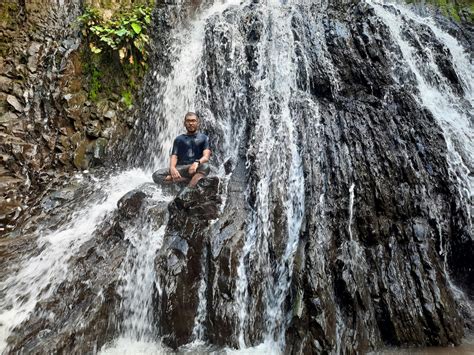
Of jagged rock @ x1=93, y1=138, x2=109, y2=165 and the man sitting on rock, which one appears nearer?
the man sitting on rock

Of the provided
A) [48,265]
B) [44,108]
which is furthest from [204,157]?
[44,108]

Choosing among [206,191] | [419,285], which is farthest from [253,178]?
[419,285]

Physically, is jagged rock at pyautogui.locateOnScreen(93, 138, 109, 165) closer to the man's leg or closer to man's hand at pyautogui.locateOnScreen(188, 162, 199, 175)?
the man's leg

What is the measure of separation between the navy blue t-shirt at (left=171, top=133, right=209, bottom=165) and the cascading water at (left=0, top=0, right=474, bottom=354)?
0.74 metres

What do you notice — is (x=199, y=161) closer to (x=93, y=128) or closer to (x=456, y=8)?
(x=93, y=128)

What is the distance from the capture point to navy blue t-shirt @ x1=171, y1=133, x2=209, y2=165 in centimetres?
656

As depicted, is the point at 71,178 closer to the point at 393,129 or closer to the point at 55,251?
the point at 55,251

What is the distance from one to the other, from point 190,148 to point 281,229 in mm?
2426

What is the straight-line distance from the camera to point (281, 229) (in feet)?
18.0

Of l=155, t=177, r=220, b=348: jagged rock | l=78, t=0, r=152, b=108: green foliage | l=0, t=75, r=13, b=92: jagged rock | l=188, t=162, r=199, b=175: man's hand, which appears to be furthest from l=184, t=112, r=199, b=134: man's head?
l=0, t=75, r=13, b=92: jagged rock

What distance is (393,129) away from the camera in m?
6.85

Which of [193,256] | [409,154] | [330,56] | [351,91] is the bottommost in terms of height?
[193,256]

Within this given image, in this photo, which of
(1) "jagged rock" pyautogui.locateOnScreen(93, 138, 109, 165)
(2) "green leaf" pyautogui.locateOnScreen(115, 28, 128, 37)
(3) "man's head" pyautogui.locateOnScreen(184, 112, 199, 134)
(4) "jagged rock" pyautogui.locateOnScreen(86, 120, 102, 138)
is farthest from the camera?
(2) "green leaf" pyautogui.locateOnScreen(115, 28, 128, 37)

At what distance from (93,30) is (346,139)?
21.9ft
